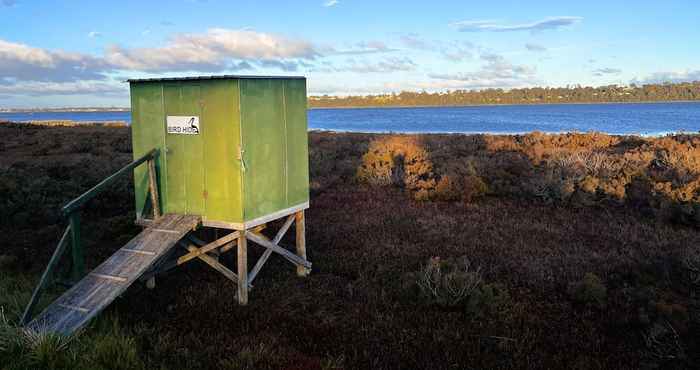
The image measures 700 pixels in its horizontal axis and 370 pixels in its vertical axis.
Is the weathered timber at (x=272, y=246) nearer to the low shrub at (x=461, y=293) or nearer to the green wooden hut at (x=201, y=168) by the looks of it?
the green wooden hut at (x=201, y=168)

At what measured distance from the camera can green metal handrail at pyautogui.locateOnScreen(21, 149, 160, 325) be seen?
20.8 feet

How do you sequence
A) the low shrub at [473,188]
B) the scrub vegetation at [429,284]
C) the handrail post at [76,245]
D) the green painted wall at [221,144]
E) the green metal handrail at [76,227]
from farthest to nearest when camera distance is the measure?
the low shrub at [473,188] → the green painted wall at [221,144] → the handrail post at [76,245] → the green metal handrail at [76,227] → the scrub vegetation at [429,284]

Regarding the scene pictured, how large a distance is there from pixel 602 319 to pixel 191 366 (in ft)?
17.8

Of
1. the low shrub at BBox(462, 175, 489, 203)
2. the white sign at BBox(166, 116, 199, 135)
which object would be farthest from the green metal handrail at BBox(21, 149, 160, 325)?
the low shrub at BBox(462, 175, 489, 203)

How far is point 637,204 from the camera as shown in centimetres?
1424

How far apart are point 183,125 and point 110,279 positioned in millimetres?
2377

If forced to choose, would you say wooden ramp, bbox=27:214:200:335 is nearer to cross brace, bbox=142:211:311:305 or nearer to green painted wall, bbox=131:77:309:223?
green painted wall, bbox=131:77:309:223

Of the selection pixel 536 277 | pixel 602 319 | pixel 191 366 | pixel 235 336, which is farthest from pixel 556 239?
pixel 191 366

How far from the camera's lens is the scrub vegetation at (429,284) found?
19.7ft

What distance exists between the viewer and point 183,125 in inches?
300

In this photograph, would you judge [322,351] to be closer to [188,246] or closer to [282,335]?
[282,335]

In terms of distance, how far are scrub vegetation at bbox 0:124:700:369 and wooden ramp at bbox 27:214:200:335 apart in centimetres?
29

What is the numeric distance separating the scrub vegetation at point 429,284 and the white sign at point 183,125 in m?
2.47

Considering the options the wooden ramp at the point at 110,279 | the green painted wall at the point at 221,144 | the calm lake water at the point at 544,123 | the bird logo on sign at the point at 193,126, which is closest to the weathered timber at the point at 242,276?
the green painted wall at the point at 221,144
